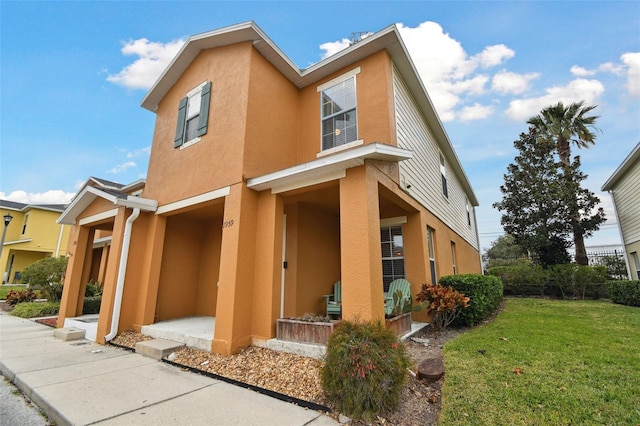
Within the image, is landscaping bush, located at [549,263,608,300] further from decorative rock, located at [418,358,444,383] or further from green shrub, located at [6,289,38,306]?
green shrub, located at [6,289,38,306]

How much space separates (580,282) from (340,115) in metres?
13.0

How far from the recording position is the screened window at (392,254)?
710 centimetres

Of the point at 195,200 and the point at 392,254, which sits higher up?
the point at 195,200

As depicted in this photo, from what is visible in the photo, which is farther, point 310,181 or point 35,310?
point 35,310

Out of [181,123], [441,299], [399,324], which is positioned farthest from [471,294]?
[181,123]

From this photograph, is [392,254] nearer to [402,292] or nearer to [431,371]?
[402,292]

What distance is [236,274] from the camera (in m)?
4.83

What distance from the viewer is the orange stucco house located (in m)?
4.79

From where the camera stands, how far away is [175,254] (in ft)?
24.6

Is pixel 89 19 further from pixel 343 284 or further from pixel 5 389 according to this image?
pixel 343 284

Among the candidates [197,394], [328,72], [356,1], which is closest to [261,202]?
[197,394]

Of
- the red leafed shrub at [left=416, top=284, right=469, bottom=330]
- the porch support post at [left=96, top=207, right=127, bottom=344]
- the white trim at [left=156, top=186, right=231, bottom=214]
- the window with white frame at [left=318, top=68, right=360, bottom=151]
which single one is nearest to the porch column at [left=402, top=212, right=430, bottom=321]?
the red leafed shrub at [left=416, top=284, right=469, bottom=330]

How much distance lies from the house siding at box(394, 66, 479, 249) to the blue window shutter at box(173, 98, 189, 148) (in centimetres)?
551

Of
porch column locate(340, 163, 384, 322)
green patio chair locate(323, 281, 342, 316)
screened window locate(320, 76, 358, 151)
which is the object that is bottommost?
green patio chair locate(323, 281, 342, 316)
